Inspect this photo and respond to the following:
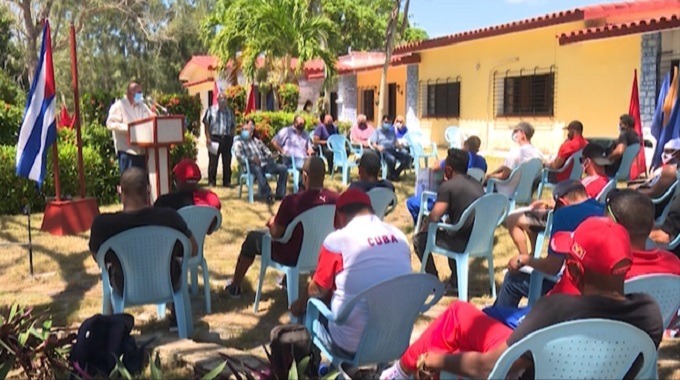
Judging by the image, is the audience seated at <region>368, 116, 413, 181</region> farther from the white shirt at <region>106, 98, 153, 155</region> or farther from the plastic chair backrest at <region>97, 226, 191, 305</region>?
→ the plastic chair backrest at <region>97, 226, 191, 305</region>

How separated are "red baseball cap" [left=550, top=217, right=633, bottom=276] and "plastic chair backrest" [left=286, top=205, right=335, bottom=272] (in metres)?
2.59

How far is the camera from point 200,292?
18.6ft

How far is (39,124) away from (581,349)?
233 inches

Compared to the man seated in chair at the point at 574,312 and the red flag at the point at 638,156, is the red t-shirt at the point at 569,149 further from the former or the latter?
the man seated in chair at the point at 574,312

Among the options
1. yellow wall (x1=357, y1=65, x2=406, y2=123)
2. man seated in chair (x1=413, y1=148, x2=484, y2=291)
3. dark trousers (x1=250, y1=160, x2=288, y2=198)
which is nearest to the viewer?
man seated in chair (x1=413, y1=148, x2=484, y2=291)

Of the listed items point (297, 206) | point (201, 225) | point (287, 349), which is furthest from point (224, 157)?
point (287, 349)

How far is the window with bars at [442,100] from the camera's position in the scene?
61.9 feet

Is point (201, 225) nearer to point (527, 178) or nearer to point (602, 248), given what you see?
point (602, 248)

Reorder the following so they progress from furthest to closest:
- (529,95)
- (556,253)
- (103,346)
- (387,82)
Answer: (387,82), (529,95), (556,253), (103,346)

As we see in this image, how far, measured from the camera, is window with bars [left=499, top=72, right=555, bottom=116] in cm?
1555

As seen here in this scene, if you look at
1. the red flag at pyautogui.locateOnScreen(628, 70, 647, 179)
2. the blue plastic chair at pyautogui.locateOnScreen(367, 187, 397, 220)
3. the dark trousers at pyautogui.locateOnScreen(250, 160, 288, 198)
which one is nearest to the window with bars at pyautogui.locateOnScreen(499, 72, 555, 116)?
the red flag at pyautogui.locateOnScreen(628, 70, 647, 179)

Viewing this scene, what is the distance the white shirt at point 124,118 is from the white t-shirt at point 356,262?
5.45 meters

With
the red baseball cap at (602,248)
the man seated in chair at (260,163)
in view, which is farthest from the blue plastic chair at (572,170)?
the red baseball cap at (602,248)

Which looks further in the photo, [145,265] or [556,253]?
[145,265]
